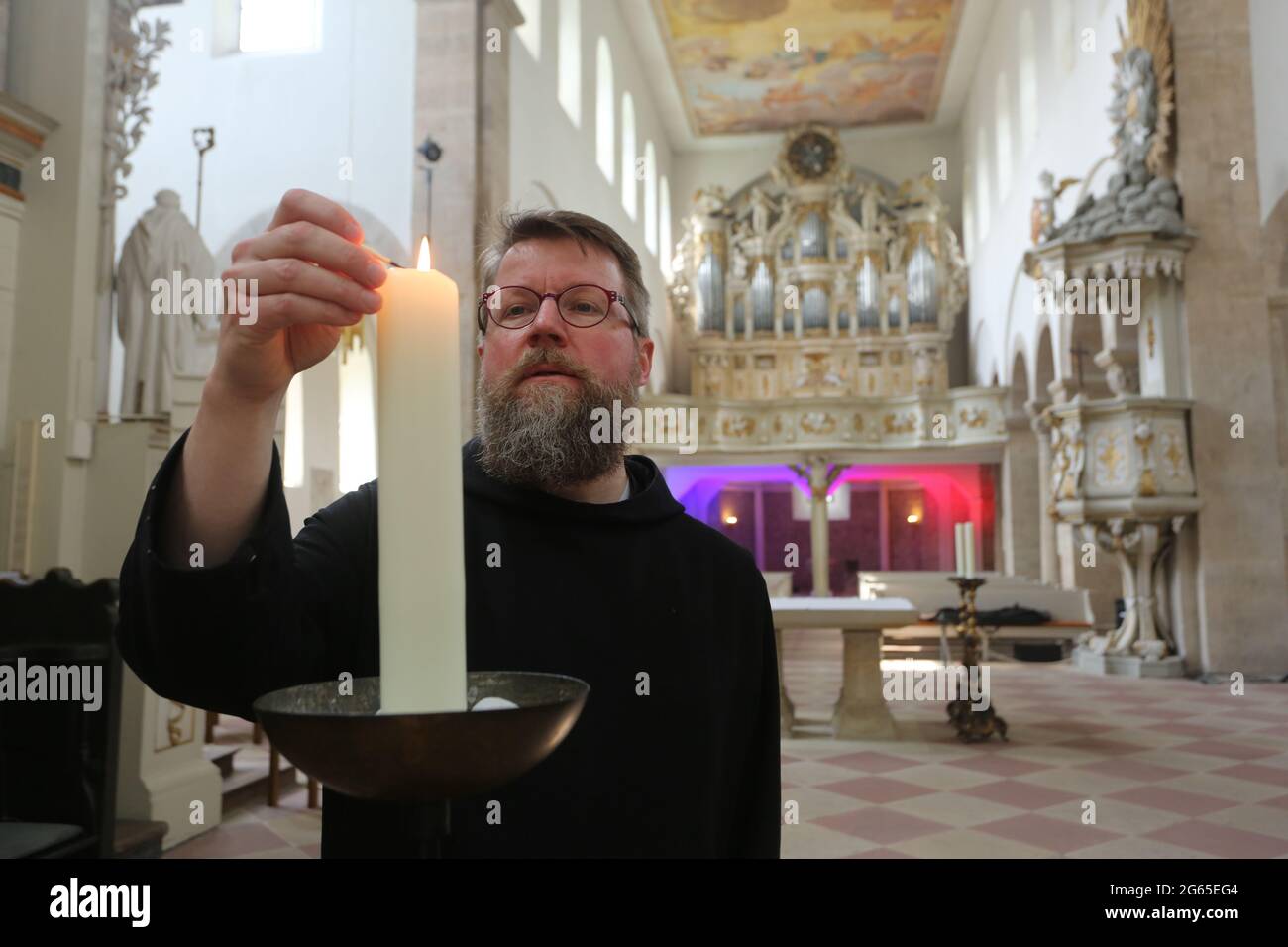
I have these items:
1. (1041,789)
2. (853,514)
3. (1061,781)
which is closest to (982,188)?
(853,514)

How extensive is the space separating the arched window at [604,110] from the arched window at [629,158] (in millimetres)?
878

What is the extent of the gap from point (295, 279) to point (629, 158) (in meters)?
18.3

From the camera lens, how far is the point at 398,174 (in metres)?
9.63

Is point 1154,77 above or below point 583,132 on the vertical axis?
below

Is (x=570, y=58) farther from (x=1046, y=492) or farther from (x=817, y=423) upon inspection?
(x=1046, y=492)

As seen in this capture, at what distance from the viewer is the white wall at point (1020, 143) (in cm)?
1145

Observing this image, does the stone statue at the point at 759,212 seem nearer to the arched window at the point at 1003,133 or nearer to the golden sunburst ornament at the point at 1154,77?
the arched window at the point at 1003,133

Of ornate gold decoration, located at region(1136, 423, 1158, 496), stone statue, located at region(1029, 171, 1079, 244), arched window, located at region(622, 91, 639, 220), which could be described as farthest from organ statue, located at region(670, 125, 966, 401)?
ornate gold decoration, located at region(1136, 423, 1158, 496)

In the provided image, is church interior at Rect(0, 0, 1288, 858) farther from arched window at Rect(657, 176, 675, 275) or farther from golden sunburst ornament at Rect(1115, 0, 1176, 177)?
arched window at Rect(657, 176, 675, 275)

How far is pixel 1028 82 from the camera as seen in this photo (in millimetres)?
15102

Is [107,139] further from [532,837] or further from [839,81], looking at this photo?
[839,81]

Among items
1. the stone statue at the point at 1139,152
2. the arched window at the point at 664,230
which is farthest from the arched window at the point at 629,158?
the stone statue at the point at 1139,152

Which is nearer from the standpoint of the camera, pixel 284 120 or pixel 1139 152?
pixel 1139 152

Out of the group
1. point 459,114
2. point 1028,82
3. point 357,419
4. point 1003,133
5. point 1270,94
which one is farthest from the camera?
point 1003,133
